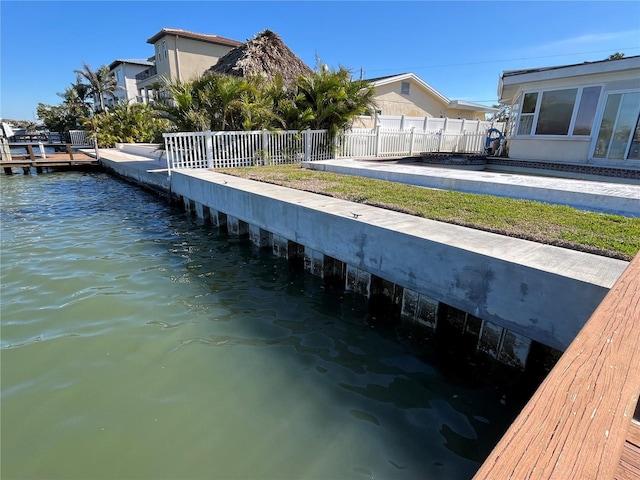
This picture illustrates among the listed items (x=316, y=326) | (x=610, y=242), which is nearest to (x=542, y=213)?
(x=610, y=242)

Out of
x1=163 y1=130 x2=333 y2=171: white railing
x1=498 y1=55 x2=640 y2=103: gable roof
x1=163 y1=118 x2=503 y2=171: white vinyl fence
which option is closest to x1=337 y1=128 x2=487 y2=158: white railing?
A: x1=163 y1=118 x2=503 y2=171: white vinyl fence

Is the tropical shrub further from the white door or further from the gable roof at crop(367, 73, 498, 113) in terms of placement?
the white door

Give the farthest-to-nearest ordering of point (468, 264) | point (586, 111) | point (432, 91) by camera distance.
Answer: point (432, 91) < point (586, 111) < point (468, 264)

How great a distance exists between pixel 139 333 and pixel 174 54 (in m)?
29.9

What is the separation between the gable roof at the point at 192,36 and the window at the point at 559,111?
82.1 ft

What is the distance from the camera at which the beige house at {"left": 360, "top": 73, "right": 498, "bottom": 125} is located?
853 inches

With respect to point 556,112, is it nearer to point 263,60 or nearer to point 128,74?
point 263,60

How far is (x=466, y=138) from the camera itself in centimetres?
2009

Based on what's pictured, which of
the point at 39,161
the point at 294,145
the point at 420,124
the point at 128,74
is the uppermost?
the point at 128,74

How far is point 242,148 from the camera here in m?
12.4

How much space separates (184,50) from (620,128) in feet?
95.6

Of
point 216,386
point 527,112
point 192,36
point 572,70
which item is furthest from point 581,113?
point 192,36

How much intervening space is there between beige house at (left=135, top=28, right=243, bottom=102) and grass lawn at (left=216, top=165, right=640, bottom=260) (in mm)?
25847

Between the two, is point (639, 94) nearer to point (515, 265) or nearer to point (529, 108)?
point (529, 108)
